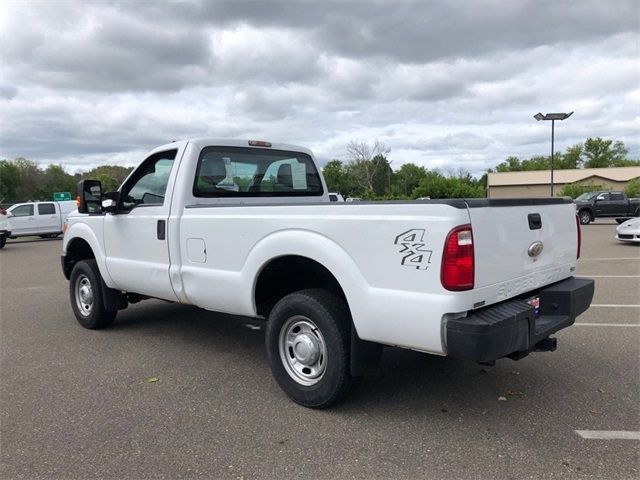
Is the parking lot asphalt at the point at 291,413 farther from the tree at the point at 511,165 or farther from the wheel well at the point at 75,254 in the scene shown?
the tree at the point at 511,165

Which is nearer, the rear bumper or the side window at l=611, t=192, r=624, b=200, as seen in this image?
the rear bumper

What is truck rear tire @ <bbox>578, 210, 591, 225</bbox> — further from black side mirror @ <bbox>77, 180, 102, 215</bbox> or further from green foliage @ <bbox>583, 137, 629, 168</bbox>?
green foliage @ <bbox>583, 137, 629, 168</bbox>

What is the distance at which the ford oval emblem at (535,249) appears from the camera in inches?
139

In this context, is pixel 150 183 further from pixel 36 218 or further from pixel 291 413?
pixel 36 218

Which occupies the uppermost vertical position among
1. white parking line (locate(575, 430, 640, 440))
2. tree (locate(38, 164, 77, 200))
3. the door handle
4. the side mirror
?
tree (locate(38, 164, 77, 200))

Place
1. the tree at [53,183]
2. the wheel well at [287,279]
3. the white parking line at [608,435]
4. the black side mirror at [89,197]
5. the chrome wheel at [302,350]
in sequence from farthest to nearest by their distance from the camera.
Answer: the tree at [53,183] → the black side mirror at [89,197] → the wheel well at [287,279] → the chrome wheel at [302,350] → the white parking line at [608,435]

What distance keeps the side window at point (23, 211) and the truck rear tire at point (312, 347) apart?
22818mm

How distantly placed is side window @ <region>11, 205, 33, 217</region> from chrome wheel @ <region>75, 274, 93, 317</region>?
63.5 feet

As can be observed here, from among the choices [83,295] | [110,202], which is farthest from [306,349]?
[83,295]

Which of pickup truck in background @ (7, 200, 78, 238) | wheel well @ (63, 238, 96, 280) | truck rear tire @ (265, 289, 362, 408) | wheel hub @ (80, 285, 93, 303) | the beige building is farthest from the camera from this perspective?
the beige building

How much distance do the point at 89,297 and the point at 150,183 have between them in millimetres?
1861

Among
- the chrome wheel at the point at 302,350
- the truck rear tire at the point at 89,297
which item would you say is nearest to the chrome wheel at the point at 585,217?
the truck rear tire at the point at 89,297

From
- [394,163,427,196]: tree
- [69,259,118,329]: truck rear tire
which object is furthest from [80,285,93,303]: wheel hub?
[394,163,427,196]: tree

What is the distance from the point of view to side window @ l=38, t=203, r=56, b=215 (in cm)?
2328
